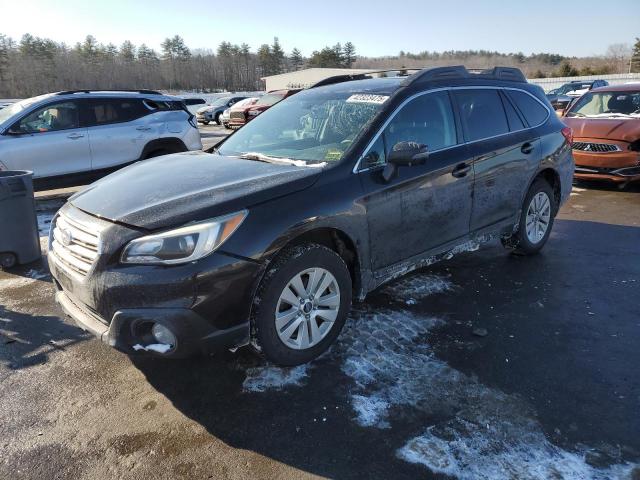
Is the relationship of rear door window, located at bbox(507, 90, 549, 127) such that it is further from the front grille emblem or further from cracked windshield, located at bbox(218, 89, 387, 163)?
the front grille emblem

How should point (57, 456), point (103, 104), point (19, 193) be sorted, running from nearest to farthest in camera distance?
1. point (57, 456)
2. point (19, 193)
3. point (103, 104)

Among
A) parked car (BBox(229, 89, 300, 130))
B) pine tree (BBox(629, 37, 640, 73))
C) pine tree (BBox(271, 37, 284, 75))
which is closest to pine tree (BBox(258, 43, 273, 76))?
pine tree (BBox(271, 37, 284, 75))

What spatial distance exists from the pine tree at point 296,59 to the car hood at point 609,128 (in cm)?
11156

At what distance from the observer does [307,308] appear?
3.13m

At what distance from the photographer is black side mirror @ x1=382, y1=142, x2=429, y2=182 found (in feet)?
11.1

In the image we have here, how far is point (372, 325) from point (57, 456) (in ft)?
7.14

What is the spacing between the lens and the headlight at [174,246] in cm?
263

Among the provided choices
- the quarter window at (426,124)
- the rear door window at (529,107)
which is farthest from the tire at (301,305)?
the rear door window at (529,107)

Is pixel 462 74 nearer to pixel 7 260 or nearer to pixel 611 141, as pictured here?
pixel 7 260

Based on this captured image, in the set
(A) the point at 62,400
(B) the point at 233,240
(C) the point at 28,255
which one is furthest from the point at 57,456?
(C) the point at 28,255

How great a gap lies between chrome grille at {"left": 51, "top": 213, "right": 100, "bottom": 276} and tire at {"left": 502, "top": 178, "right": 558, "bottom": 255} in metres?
3.86

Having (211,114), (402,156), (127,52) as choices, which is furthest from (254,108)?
(127,52)

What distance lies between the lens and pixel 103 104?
335 inches

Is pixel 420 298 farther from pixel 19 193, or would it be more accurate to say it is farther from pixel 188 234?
pixel 19 193
